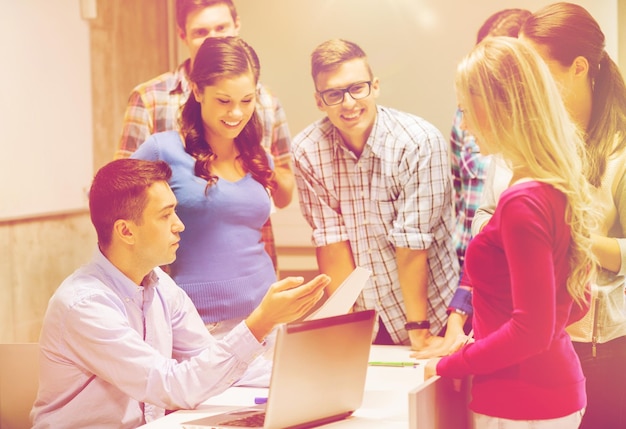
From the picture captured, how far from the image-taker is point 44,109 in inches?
131

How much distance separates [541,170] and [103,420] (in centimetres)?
111

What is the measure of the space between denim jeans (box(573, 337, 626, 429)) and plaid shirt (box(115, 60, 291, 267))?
1.33 metres

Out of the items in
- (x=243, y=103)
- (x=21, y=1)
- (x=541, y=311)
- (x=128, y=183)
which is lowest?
(x=541, y=311)

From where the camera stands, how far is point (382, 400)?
1979 millimetres

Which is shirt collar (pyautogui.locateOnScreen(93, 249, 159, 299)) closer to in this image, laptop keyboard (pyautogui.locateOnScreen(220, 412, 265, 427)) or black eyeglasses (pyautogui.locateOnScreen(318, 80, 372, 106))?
laptop keyboard (pyautogui.locateOnScreen(220, 412, 265, 427))

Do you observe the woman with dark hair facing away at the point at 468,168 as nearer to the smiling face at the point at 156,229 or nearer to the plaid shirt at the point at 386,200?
the plaid shirt at the point at 386,200

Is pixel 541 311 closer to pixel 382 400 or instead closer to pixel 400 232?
pixel 382 400

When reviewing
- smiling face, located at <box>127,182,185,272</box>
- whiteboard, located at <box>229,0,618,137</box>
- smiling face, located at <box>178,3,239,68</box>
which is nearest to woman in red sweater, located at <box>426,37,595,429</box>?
smiling face, located at <box>127,182,185,272</box>

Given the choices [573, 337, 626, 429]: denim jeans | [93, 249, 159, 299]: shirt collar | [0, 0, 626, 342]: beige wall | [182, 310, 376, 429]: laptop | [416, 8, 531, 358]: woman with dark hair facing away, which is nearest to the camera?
[182, 310, 376, 429]: laptop

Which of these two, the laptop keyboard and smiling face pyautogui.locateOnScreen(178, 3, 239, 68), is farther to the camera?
smiling face pyautogui.locateOnScreen(178, 3, 239, 68)

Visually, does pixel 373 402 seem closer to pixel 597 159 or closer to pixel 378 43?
pixel 597 159

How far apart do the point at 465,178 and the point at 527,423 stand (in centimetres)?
147

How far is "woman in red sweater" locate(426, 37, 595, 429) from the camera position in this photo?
1.48 meters

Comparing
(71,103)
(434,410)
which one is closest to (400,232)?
(434,410)
